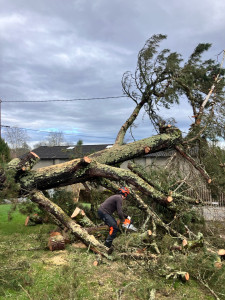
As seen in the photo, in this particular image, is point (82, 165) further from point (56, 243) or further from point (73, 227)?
point (56, 243)

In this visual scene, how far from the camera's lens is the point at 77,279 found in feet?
11.4

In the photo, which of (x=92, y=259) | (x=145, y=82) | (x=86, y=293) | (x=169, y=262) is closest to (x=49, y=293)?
(x=86, y=293)

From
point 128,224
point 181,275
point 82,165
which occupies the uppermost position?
point 82,165

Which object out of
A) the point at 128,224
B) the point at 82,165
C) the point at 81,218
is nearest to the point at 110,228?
the point at 128,224

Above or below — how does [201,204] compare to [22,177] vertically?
below

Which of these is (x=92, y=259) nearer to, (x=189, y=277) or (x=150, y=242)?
(x=150, y=242)

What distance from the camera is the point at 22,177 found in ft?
18.7

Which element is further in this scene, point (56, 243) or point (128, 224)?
point (128, 224)

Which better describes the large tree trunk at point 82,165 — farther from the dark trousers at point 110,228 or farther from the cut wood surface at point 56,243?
the cut wood surface at point 56,243

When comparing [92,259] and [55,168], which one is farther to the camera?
[55,168]

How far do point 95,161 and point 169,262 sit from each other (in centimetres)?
256

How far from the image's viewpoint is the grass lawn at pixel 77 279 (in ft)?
10.9

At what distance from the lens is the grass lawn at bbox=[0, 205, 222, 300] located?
332 cm

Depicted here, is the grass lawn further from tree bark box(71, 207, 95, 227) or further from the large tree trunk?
the large tree trunk
